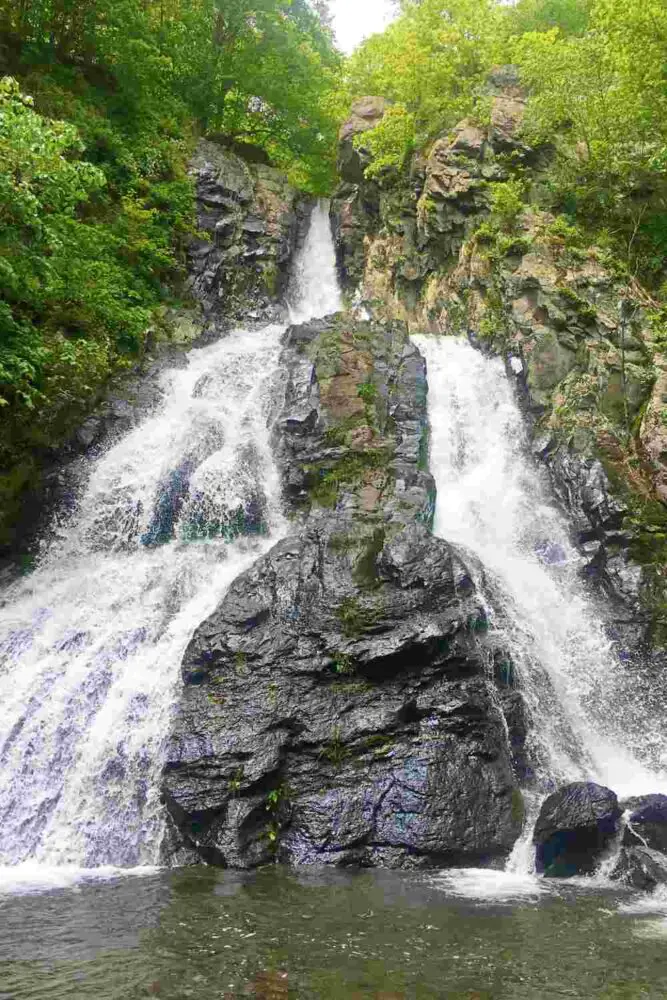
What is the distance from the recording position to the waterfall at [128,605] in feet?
30.8

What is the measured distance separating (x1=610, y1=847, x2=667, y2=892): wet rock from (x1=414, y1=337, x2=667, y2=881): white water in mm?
1089

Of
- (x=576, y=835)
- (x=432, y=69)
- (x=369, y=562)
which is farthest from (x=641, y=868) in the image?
(x=432, y=69)

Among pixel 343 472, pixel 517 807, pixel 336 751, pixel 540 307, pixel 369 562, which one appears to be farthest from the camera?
pixel 540 307

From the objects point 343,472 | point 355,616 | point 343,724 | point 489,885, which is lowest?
point 489,885

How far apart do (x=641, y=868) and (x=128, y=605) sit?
9194 mm

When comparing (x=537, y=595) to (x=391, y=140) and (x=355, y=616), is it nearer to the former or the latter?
(x=355, y=616)

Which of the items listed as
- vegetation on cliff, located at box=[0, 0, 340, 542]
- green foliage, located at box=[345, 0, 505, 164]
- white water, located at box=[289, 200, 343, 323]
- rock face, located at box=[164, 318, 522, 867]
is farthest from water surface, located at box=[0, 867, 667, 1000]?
green foliage, located at box=[345, 0, 505, 164]

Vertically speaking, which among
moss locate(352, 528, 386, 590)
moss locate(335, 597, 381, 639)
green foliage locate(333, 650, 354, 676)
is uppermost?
moss locate(352, 528, 386, 590)

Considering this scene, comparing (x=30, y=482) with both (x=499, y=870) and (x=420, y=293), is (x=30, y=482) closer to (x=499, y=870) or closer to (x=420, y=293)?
(x=499, y=870)

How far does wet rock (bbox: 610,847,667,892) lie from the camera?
795cm

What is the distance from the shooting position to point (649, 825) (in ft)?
28.1

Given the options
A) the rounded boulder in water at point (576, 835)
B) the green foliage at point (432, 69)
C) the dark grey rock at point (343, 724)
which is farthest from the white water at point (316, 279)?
the rounded boulder in water at point (576, 835)

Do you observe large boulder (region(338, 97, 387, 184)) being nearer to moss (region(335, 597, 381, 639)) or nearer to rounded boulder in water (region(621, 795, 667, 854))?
moss (region(335, 597, 381, 639))

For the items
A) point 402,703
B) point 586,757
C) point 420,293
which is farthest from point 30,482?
point 420,293
